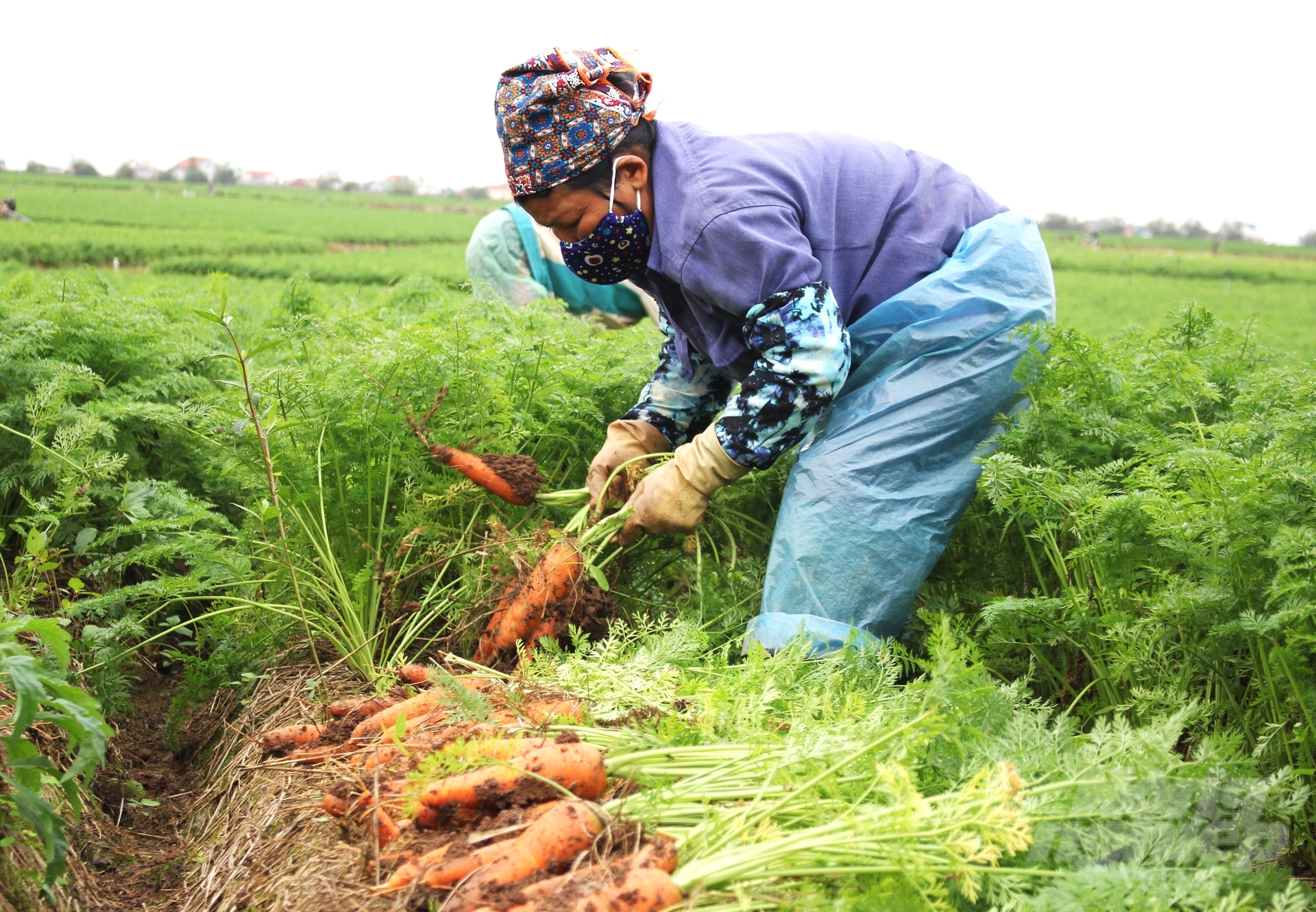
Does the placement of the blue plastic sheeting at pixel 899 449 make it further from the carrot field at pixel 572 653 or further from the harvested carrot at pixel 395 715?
the harvested carrot at pixel 395 715

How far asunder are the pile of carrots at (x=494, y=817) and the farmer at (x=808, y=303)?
0.91 meters

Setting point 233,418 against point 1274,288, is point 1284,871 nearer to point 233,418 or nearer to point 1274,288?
point 233,418

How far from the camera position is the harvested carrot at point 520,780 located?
1730mm

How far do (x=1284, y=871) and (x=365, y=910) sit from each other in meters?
1.56

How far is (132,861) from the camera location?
2314 millimetres

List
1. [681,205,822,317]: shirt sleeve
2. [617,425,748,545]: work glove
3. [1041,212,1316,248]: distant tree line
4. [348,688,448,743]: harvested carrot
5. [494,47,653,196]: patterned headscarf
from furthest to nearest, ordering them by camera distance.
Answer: [1041,212,1316,248]: distant tree line → [617,425,748,545]: work glove → [494,47,653,196]: patterned headscarf → [681,205,822,317]: shirt sleeve → [348,688,448,743]: harvested carrot

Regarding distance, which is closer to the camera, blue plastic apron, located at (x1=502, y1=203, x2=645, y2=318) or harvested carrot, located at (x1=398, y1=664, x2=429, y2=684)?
harvested carrot, located at (x1=398, y1=664, x2=429, y2=684)

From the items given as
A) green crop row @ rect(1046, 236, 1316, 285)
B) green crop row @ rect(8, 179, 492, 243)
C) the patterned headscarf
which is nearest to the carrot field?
the patterned headscarf

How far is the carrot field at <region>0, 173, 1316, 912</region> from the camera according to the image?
5.18 ft

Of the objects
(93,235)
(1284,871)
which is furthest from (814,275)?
(93,235)

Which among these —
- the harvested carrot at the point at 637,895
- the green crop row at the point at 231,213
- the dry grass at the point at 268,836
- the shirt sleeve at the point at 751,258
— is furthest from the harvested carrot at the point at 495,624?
the green crop row at the point at 231,213

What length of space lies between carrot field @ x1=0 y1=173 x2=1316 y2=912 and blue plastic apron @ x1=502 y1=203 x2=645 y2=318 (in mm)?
1459

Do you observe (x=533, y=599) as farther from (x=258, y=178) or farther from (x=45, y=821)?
(x=258, y=178)

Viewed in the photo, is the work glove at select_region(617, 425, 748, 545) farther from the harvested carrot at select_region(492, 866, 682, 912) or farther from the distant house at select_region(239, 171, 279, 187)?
the distant house at select_region(239, 171, 279, 187)
